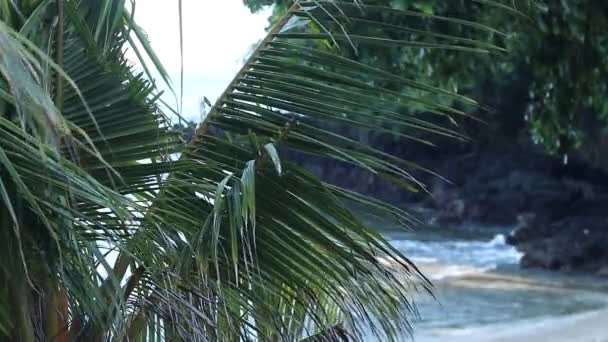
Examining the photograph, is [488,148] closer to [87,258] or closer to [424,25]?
[424,25]

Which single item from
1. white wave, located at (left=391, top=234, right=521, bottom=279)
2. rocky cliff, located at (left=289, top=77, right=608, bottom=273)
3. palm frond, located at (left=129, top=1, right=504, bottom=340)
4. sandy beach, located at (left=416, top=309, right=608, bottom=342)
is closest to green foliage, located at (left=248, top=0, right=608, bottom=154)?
palm frond, located at (left=129, top=1, right=504, bottom=340)

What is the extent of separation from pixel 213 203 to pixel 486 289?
60.2ft

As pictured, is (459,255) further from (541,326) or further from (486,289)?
(541,326)

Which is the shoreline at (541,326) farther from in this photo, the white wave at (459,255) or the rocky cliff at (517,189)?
the white wave at (459,255)

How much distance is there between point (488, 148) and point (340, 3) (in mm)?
31573

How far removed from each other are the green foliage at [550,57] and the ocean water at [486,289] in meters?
6.93

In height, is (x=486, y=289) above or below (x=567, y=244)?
below

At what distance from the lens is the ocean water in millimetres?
16484

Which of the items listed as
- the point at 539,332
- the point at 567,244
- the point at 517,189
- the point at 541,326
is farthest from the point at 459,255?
the point at 539,332

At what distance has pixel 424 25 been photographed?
403cm

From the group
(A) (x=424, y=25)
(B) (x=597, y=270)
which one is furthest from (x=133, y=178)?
(B) (x=597, y=270)

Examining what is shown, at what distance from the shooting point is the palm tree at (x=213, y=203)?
2.09 meters

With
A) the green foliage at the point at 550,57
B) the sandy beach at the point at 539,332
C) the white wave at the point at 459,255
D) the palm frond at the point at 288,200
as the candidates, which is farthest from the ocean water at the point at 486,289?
the palm frond at the point at 288,200

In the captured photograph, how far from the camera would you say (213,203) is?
2.24 m
